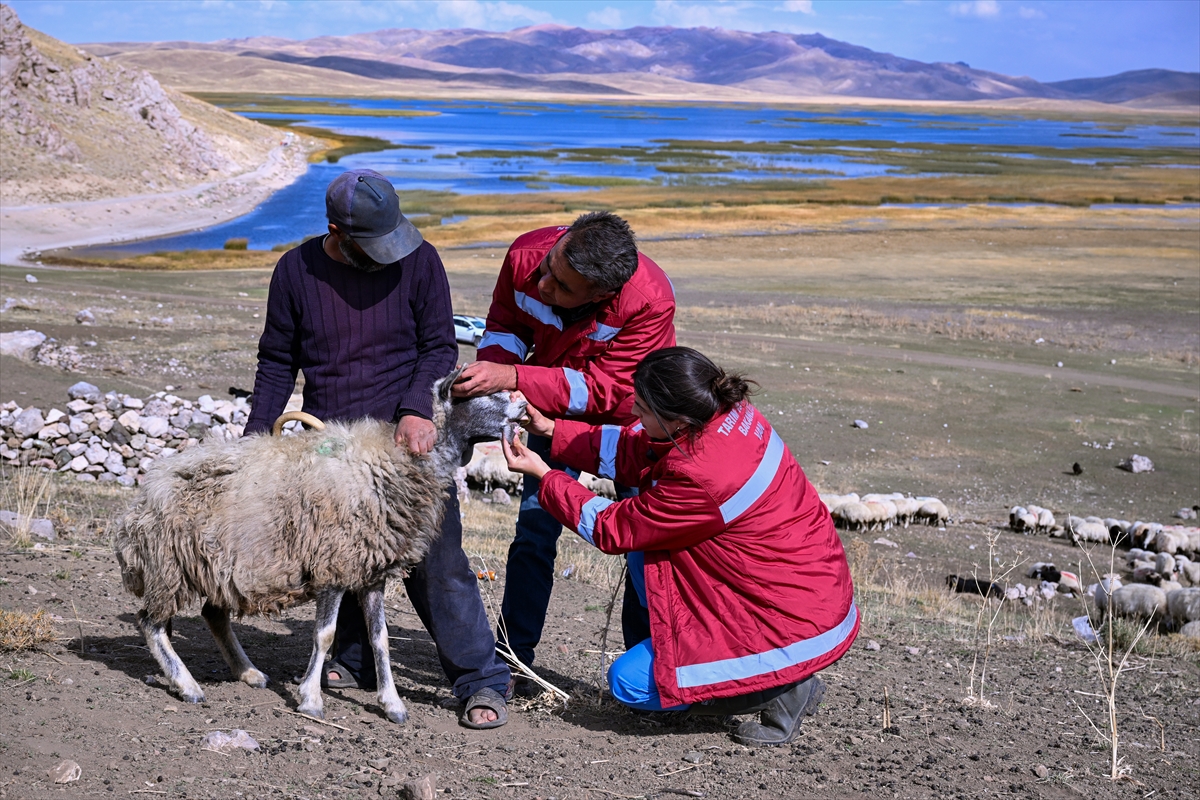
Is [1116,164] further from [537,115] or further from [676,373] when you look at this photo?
[537,115]

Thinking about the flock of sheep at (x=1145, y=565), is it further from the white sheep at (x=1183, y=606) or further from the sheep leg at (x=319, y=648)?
the sheep leg at (x=319, y=648)

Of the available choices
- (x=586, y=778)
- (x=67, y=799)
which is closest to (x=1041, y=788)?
(x=586, y=778)

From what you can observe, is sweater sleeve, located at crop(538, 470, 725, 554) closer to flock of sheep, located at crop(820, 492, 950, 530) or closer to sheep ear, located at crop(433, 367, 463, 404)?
sheep ear, located at crop(433, 367, 463, 404)

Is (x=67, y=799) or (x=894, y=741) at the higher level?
(x=67, y=799)

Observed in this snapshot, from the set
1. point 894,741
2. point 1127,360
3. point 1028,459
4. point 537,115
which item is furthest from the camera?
point 537,115

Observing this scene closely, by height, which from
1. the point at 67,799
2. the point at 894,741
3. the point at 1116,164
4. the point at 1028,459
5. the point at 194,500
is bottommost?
the point at 1028,459

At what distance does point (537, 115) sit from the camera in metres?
180

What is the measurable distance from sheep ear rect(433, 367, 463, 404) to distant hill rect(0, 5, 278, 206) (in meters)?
40.7

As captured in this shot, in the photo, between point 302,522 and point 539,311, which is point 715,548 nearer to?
point 539,311

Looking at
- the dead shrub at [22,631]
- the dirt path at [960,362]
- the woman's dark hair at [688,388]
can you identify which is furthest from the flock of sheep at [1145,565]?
the dirt path at [960,362]

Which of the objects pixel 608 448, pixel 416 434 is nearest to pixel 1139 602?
pixel 608 448

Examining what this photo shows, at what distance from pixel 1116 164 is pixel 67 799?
3966 inches

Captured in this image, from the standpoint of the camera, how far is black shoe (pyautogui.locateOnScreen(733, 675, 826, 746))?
14.6ft

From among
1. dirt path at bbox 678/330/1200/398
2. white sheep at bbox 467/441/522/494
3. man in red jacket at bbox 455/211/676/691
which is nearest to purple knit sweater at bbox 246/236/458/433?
man in red jacket at bbox 455/211/676/691
